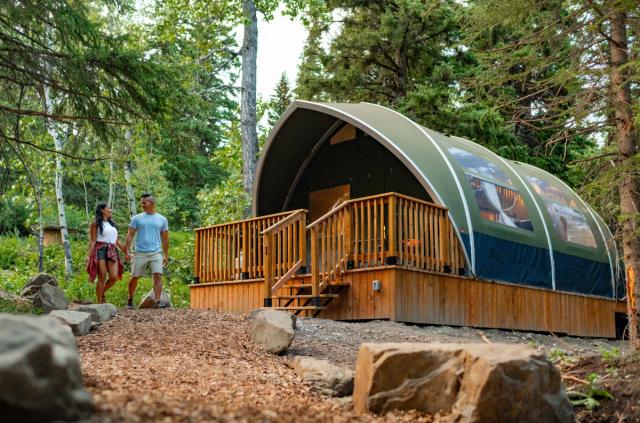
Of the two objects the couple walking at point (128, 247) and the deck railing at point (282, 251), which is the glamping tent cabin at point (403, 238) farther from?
the couple walking at point (128, 247)

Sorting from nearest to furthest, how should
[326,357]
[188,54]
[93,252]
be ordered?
[326,357] < [93,252] < [188,54]

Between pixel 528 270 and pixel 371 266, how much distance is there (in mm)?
3870

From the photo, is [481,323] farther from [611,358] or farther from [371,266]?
[611,358]

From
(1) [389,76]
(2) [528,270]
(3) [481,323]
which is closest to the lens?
(3) [481,323]

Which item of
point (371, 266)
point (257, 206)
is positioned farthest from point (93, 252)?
point (257, 206)

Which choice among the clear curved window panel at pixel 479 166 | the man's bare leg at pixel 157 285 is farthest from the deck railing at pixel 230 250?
the clear curved window panel at pixel 479 166

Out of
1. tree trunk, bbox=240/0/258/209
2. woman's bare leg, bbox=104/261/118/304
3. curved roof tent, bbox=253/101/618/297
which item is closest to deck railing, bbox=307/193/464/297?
curved roof tent, bbox=253/101/618/297

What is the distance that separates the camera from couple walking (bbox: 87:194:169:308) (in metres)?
9.66

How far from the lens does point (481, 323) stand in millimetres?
11695

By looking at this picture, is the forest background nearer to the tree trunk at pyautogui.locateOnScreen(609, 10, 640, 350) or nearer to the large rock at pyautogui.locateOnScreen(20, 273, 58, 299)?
the tree trunk at pyautogui.locateOnScreen(609, 10, 640, 350)

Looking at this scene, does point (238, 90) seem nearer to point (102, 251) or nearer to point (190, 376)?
point (102, 251)

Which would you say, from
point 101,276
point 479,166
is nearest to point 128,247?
point 101,276

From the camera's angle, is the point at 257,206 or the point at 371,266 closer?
the point at 371,266

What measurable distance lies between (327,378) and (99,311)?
352 centimetres
